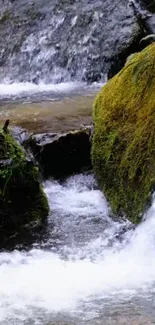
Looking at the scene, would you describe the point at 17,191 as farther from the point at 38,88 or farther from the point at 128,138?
the point at 38,88

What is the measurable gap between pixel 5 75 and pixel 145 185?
6.64 meters

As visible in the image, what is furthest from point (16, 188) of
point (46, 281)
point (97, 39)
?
point (97, 39)

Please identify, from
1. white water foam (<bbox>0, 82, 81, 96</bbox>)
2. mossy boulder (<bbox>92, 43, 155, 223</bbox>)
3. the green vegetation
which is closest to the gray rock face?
white water foam (<bbox>0, 82, 81, 96</bbox>)

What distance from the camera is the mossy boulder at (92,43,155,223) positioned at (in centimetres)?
529

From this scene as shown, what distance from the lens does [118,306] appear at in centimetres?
392

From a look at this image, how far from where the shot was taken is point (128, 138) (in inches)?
219

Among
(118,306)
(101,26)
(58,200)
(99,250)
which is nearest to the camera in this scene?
(118,306)

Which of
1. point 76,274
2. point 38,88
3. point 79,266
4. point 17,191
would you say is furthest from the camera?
point 38,88

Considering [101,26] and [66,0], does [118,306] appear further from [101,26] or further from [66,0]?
[66,0]

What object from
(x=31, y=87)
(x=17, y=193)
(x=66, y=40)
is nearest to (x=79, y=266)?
(x=17, y=193)

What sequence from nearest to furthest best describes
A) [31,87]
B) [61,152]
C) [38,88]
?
1. [61,152]
2. [38,88]
3. [31,87]

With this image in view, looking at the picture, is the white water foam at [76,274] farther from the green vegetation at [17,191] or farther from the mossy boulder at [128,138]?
the green vegetation at [17,191]

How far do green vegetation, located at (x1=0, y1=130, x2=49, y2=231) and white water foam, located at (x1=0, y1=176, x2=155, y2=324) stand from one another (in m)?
0.46

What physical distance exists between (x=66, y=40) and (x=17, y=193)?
6.38 m
